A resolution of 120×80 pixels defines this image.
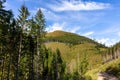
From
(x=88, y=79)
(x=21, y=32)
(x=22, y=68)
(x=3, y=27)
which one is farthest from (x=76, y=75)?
(x=3, y=27)

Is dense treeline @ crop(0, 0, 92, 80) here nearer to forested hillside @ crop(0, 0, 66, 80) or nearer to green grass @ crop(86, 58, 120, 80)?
forested hillside @ crop(0, 0, 66, 80)

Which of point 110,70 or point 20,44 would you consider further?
point 110,70

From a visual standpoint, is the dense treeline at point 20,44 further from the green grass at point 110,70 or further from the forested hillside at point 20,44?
the green grass at point 110,70

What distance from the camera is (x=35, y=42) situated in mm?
56250

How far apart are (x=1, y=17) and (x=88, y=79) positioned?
89.3 m

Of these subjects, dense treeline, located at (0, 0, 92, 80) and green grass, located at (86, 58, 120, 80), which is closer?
dense treeline, located at (0, 0, 92, 80)

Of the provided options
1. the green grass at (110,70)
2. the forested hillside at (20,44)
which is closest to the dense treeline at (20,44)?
the forested hillside at (20,44)

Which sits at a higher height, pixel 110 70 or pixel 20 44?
pixel 20 44

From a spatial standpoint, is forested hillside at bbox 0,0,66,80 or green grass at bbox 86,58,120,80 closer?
forested hillside at bbox 0,0,66,80

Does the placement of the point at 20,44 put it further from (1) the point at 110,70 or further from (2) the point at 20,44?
(1) the point at 110,70

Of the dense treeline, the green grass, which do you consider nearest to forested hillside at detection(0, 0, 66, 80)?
the dense treeline

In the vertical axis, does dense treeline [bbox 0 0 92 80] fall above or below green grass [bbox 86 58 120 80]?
above

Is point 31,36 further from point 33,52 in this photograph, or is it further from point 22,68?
point 22,68

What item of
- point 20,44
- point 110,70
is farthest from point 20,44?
point 110,70
